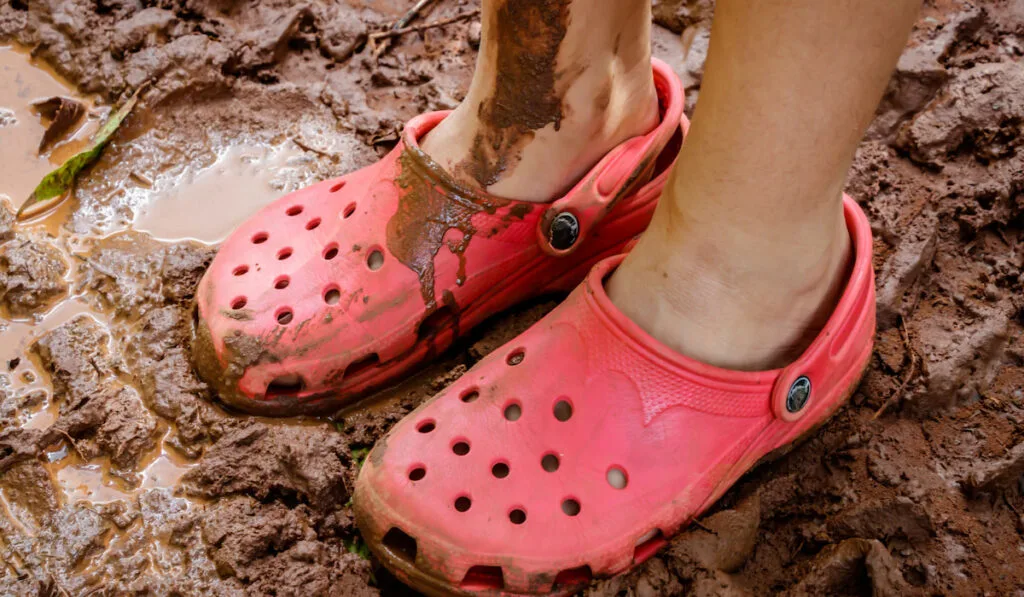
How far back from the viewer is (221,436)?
1.46 metres

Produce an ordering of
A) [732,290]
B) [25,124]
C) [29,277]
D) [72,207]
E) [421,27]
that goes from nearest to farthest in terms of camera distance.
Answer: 1. [732,290]
2. [29,277]
3. [72,207]
4. [25,124]
5. [421,27]

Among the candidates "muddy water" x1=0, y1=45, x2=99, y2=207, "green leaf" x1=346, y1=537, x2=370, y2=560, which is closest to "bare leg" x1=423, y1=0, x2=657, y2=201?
"green leaf" x1=346, y1=537, x2=370, y2=560

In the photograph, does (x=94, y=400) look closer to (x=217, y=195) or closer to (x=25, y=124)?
(x=217, y=195)

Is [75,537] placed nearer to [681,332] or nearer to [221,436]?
[221,436]

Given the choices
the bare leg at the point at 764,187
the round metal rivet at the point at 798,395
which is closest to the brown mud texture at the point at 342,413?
the round metal rivet at the point at 798,395

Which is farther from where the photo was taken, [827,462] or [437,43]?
[437,43]

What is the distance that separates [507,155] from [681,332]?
407 millimetres

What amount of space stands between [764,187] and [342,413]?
844 millimetres

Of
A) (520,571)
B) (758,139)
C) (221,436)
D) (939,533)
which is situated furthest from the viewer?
(221,436)

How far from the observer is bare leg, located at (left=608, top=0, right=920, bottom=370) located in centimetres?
91

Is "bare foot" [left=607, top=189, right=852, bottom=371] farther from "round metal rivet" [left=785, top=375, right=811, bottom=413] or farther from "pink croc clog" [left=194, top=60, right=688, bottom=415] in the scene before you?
"pink croc clog" [left=194, top=60, right=688, bottom=415]

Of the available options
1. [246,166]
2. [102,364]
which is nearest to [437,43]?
[246,166]

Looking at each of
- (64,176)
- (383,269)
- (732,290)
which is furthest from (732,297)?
(64,176)

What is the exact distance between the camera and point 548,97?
4.36 feet
